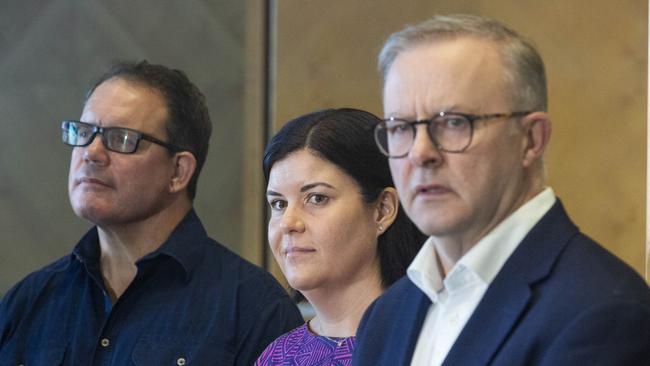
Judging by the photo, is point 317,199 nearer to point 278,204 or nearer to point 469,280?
point 278,204

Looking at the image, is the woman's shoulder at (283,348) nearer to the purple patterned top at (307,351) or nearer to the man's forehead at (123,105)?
the purple patterned top at (307,351)

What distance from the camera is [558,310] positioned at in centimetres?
160

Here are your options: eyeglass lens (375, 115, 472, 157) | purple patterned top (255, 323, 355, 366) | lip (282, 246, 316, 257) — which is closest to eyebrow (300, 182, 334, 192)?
lip (282, 246, 316, 257)

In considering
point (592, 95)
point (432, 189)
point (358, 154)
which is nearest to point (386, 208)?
point (358, 154)

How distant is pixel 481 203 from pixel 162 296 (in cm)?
143

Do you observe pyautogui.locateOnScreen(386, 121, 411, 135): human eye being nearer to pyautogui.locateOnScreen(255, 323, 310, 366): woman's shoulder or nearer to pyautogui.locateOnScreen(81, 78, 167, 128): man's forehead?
pyautogui.locateOnScreen(255, 323, 310, 366): woman's shoulder

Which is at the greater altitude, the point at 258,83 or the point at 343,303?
the point at 258,83

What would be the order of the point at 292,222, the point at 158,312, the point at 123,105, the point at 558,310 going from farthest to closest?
the point at 123,105, the point at 158,312, the point at 292,222, the point at 558,310

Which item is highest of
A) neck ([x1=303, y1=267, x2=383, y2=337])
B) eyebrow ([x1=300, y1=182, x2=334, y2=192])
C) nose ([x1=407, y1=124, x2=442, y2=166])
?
nose ([x1=407, y1=124, x2=442, y2=166])

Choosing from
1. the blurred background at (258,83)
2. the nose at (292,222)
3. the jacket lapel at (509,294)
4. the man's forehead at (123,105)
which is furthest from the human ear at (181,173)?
the jacket lapel at (509,294)

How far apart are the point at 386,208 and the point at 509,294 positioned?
0.83 meters

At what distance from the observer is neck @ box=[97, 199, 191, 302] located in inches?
120

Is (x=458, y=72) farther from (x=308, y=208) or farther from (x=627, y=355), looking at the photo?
(x=308, y=208)

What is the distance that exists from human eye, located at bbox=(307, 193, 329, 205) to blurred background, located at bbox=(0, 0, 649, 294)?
5.07 ft
